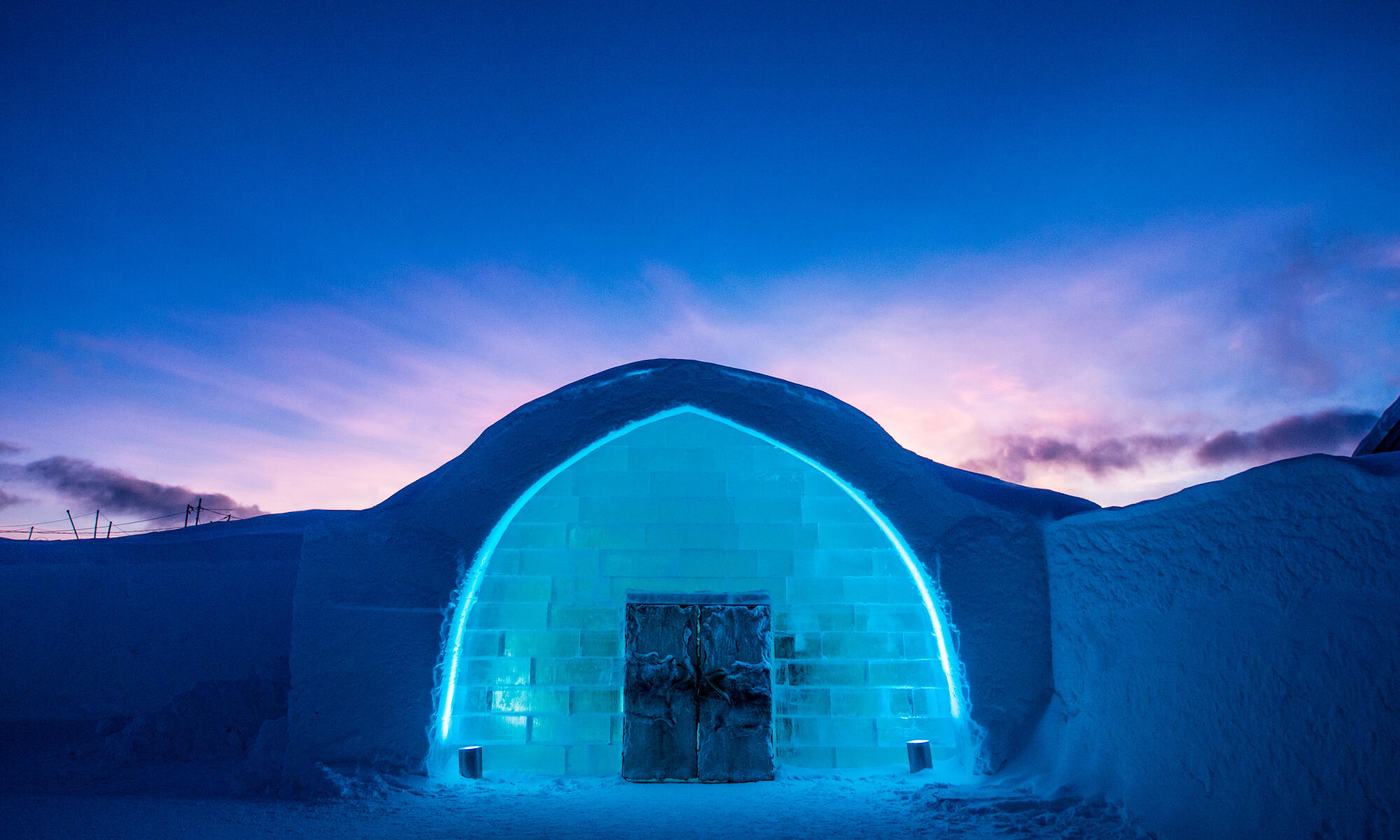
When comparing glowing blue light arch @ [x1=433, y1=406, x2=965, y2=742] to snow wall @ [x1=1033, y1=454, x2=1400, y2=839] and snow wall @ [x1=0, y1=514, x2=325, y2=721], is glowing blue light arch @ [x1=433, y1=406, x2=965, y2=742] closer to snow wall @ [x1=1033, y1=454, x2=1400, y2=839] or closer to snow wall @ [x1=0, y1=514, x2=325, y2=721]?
snow wall @ [x1=1033, y1=454, x2=1400, y2=839]

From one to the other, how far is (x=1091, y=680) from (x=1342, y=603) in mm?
2154

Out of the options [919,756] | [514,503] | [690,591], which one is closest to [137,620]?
[514,503]

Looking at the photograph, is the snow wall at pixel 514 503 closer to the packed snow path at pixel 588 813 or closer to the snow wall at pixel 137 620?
the packed snow path at pixel 588 813

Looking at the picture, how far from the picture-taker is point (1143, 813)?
4.14m

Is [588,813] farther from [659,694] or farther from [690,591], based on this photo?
[690,591]

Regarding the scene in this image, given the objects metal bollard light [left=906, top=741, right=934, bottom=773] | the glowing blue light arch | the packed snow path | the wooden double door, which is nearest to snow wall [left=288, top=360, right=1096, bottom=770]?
the glowing blue light arch

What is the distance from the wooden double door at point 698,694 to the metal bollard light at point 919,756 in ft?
3.83

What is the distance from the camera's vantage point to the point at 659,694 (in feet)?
18.9

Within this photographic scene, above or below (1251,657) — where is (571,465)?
above

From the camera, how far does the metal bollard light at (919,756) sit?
5660mm

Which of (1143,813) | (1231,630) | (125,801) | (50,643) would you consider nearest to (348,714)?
(125,801)

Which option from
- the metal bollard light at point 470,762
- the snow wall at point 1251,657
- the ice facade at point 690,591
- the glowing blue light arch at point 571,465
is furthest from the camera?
the ice facade at point 690,591

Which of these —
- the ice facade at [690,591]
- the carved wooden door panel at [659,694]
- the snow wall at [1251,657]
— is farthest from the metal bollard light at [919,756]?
the carved wooden door panel at [659,694]

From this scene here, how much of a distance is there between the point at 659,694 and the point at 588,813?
1168 mm
